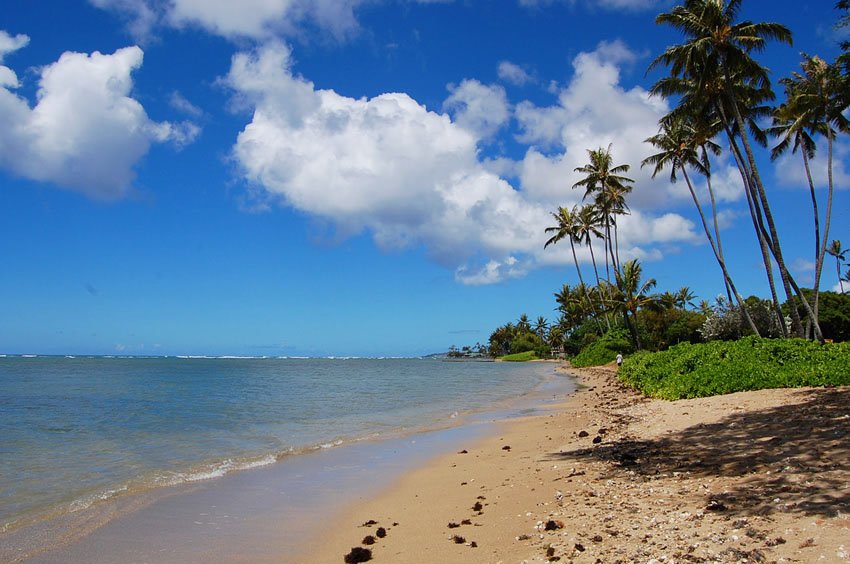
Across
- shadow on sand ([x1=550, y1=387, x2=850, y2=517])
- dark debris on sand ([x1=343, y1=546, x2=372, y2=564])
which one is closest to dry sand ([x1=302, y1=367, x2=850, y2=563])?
shadow on sand ([x1=550, y1=387, x2=850, y2=517])

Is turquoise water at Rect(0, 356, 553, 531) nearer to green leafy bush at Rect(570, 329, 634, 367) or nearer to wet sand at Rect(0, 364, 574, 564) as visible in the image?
wet sand at Rect(0, 364, 574, 564)

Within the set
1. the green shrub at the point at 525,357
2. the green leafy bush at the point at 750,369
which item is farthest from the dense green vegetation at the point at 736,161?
the green shrub at the point at 525,357

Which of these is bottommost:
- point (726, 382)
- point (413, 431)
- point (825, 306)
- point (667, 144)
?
point (413, 431)

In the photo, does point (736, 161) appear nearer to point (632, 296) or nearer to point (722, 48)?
point (722, 48)

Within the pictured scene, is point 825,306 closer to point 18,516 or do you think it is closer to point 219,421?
point 219,421

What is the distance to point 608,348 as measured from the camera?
51.8 m

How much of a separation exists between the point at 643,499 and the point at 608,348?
4850cm

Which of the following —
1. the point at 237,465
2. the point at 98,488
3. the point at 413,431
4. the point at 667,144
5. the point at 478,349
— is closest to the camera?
the point at 98,488

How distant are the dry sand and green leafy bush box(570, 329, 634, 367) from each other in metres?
41.0

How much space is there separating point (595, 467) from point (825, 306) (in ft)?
160

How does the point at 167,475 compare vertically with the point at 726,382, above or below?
below

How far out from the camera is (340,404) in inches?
946

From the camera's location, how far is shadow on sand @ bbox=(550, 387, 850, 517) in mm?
5156

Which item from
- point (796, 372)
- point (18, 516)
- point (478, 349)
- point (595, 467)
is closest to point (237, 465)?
point (18, 516)
